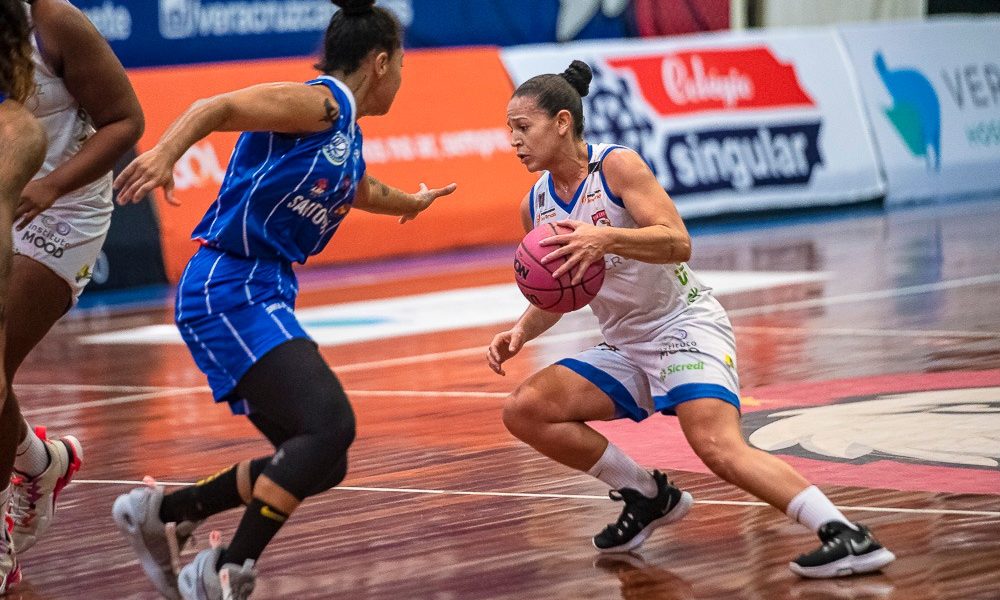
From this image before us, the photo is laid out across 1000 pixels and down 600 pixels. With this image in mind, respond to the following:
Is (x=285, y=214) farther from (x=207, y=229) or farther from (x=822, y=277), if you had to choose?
(x=822, y=277)

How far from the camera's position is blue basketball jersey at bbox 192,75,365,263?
486 cm

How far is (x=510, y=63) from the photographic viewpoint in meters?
18.0

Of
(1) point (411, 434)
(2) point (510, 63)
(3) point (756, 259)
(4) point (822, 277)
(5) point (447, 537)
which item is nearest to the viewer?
(5) point (447, 537)

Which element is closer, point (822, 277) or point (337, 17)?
point (337, 17)

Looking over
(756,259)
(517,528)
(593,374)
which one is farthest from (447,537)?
(756,259)

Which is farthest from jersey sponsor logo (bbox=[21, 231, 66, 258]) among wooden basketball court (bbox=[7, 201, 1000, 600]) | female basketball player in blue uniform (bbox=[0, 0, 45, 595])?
female basketball player in blue uniform (bbox=[0, 0, 45, 595])

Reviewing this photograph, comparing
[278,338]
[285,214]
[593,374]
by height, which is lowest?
[593,374]

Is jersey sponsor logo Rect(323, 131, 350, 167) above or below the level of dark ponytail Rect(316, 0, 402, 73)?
below

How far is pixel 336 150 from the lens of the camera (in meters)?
4.93

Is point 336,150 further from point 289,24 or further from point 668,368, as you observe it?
point 289,24

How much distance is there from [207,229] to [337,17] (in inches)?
28.8

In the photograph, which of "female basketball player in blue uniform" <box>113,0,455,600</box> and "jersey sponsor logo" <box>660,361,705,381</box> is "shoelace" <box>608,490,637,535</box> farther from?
"female basketball player in blue uniform" <box>113,0,455,600</box>

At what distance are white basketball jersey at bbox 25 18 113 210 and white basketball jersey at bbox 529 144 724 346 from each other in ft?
5.12

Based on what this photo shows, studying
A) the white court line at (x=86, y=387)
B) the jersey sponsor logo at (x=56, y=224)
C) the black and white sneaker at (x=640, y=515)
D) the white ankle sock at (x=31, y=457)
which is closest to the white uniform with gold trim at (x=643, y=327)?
the black and white sneaker at (x=640, y=515)
